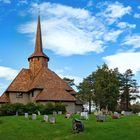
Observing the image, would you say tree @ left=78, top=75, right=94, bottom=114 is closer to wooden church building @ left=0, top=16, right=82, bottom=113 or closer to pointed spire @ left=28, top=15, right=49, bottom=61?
wooden church building @ left=0, top=16, right=82, bottom=113

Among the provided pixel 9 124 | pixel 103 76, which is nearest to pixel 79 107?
pixel 103 76

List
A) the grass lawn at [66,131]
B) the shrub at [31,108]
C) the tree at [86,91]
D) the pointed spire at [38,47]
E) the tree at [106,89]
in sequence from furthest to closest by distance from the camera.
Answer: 1. the tree at [86,91]
2. the pointed spire at [38,47]
3. the tree at [106,89]
4. the shrub at [31,108]
5. the grass lawn at [66,131]

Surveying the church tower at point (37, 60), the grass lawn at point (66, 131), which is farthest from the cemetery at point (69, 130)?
the church tower at point (37, 60)

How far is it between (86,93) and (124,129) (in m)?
53.7

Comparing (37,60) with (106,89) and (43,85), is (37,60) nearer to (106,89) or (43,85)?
(43,85)

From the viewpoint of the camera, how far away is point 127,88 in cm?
9325

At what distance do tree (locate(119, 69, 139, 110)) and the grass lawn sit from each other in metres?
56.1

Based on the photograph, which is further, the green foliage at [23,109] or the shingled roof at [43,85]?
the shingled roof at [43,85]

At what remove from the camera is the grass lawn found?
29203 millimetres

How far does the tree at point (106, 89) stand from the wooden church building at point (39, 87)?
4.50m

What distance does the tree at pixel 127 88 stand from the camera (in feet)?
301

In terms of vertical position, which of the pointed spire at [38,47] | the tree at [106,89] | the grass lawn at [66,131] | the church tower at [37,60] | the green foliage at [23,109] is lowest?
the grass lawn at [66,131]

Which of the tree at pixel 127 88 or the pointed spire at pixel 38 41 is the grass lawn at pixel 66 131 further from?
the tree at pixel 127 88

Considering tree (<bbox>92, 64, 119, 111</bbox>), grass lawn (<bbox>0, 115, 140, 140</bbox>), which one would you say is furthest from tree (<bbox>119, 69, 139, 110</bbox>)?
grass lawn (<bbox>0, 115, 140, 140</bbox>)
